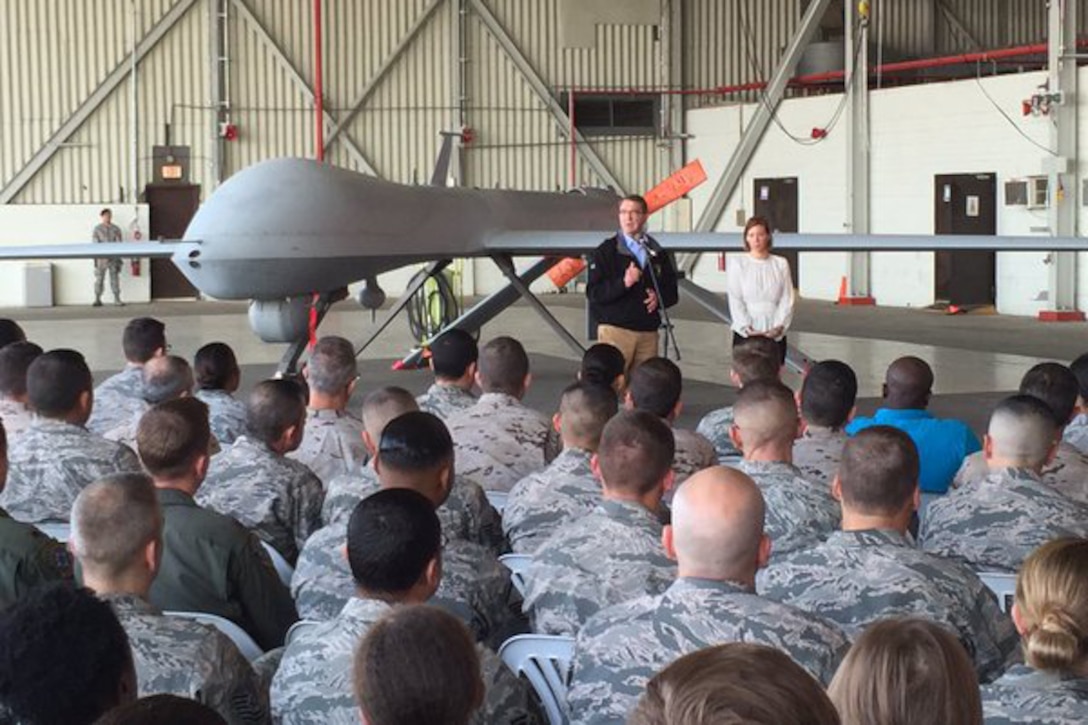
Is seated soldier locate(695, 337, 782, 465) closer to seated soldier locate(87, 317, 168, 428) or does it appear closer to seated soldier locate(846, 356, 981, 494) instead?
seated soldier locate(846, 356, 981, 494)

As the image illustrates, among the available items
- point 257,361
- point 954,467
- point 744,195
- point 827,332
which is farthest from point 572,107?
point 954,467

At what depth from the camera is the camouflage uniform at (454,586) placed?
14.1ft

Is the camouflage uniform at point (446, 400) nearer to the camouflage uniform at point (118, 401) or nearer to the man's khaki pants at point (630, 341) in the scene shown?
the camouflage uniform at point (118, 401)

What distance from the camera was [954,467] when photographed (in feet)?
22.5

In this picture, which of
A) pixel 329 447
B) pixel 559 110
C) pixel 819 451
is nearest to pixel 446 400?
pixel 329 447

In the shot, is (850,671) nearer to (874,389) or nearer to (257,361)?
(874,389)

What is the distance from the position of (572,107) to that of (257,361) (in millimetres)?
12745

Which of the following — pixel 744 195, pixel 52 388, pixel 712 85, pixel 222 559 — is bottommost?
pixel 222 559

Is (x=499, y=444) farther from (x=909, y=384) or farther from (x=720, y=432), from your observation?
(x=909, y=384)

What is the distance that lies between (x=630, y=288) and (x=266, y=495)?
5.94m

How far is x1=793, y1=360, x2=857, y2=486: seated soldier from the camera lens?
6.35m

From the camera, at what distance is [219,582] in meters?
4.57

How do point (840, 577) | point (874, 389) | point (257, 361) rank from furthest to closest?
point (257, 361)
point (874, 389)
point (840, 577)

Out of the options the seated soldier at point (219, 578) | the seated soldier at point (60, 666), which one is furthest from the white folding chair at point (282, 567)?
the seated soldier at point (60, 666)
